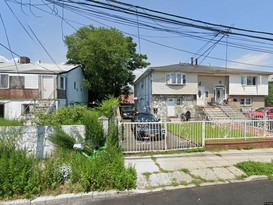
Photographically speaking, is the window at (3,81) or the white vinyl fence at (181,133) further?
the window at (3,81)

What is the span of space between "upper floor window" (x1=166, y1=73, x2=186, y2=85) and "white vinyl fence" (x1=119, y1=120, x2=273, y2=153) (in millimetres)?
12510

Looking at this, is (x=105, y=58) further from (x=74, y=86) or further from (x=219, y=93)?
(x=219, y=93)

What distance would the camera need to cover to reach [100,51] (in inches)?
795

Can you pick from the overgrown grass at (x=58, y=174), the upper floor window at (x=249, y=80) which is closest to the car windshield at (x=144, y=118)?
the overgrown grass at (x=58, y=174)

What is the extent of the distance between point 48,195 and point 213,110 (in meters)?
18.8

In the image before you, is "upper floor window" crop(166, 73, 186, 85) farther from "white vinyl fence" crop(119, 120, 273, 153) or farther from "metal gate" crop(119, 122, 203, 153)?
"metal gate" crop(119, 122, 203, 153)

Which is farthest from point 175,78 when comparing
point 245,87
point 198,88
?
point 245,87

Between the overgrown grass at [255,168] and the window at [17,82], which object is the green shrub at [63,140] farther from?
the window at [17,82]

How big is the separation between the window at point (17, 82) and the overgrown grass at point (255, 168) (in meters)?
18.2

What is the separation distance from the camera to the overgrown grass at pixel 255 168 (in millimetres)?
5695

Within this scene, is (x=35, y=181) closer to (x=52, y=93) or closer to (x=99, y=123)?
(x=99, y=123)

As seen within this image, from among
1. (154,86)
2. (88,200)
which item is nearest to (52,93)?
(154,86)

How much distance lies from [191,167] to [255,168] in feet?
6.56

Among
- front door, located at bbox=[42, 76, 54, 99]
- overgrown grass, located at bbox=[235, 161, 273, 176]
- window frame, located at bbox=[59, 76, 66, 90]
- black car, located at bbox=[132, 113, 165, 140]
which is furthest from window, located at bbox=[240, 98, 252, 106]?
front door, located at bbox=[42, 76, 54, 99]
